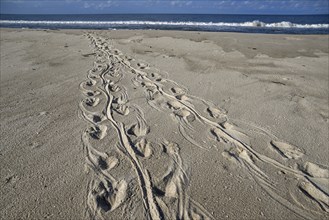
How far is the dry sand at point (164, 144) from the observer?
95.2 inches

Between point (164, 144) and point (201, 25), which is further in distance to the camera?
point (201, 25)

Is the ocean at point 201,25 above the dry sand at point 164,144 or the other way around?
the other way around

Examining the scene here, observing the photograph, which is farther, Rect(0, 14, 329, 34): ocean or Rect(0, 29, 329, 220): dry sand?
Rect(0, 14, 329, 34): ocean

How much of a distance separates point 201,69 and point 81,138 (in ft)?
14.3

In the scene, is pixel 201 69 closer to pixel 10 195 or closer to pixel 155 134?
pixel 155 134

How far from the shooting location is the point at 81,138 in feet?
11.3

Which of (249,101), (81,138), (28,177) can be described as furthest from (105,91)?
(249,101)

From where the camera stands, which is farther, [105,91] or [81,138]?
[105,91]

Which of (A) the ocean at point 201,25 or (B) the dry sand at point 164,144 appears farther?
(A) the ocean at point 201,25

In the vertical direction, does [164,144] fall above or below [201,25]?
above

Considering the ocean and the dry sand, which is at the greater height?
the dry sand

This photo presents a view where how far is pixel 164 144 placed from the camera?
334cm

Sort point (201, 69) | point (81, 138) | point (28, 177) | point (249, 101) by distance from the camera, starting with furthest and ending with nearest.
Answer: point (201, 69), point (249, 101), point (81, 138), point (28, 177)

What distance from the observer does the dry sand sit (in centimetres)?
242
